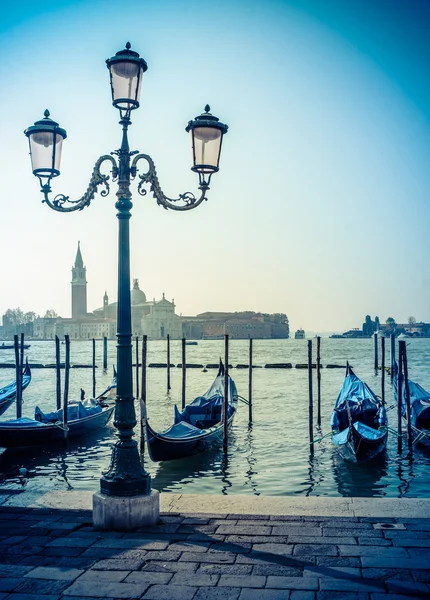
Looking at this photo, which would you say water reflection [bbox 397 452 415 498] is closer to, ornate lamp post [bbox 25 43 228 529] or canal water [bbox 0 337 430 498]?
canal water [bbox 0 337 430 498]

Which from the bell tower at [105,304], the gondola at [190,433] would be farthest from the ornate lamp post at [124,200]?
the bell tower at [105,304]

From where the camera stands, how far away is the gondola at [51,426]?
978cm

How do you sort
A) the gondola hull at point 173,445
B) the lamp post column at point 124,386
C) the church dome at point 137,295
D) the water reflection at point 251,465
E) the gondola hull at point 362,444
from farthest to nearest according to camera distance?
the church dome at point 137,295
the gondola hull at point 362,444
the gondola hull at point 173,445
the water reflection at point 251,465
the lamp post column at point 124,386

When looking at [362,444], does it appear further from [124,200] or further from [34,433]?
[124,200]

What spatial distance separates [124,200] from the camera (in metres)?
4.08

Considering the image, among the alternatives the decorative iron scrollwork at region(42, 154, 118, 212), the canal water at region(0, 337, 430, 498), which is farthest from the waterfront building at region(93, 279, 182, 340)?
the decorative iron scrollwork at region(42, 154, 118, 212)

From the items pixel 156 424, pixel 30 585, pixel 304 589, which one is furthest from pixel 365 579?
pixel 156 424

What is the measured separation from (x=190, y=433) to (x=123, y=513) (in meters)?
5.67

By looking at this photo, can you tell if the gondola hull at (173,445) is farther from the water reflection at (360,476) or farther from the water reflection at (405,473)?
the water reflection at (405,473)

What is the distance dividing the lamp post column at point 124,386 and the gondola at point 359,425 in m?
5.72

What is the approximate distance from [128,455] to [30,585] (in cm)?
118

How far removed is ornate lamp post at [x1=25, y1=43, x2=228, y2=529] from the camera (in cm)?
374

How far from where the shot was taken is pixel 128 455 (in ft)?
12.8

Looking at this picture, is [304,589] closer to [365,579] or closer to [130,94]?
[365,579]
